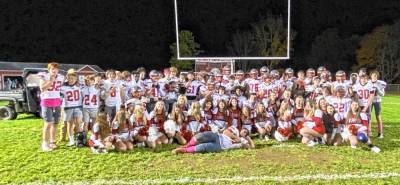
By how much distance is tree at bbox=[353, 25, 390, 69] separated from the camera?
133 feet

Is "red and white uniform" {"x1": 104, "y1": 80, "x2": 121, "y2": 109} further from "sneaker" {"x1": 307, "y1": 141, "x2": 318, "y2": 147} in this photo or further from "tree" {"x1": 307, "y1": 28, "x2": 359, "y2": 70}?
"tree" {"x1": 307, "y1": 28, "x2": 359, "y2": 70}

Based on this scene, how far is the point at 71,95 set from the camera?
7.73 m

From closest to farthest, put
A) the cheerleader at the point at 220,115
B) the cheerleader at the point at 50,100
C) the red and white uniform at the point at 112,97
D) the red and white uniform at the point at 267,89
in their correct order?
1. the cheerleader at the point at 50,100
2. the cheerleader at the point at 220,115
3. the red and white uniform at the point at 112,97
4. the red and white uniform at the point at 267,89

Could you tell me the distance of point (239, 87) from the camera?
9508 millimetres

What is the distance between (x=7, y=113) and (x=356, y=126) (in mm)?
8706

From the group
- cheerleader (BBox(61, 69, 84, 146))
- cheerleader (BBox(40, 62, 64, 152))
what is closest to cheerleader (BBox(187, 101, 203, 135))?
cheerleader (BBox(61, 69, 84, 146))

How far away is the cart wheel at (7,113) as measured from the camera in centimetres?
1149

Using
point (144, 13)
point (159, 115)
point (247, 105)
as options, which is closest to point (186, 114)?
point (159, 115)

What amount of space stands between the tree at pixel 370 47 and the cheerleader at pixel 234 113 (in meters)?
35.4

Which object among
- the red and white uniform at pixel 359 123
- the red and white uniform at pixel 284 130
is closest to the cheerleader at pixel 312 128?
the red and white uniform at pixel 284 130

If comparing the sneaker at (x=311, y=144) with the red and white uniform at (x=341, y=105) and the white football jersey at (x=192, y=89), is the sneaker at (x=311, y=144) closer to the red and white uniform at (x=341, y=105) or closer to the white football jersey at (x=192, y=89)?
the red and white uniform at (x=341, y=105)

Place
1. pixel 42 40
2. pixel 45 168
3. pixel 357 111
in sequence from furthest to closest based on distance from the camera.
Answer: pixel 42 40
pixel 357 111
pixel 45 168

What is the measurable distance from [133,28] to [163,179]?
4349 centimetres

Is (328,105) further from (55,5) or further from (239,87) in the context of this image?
(55,5)
